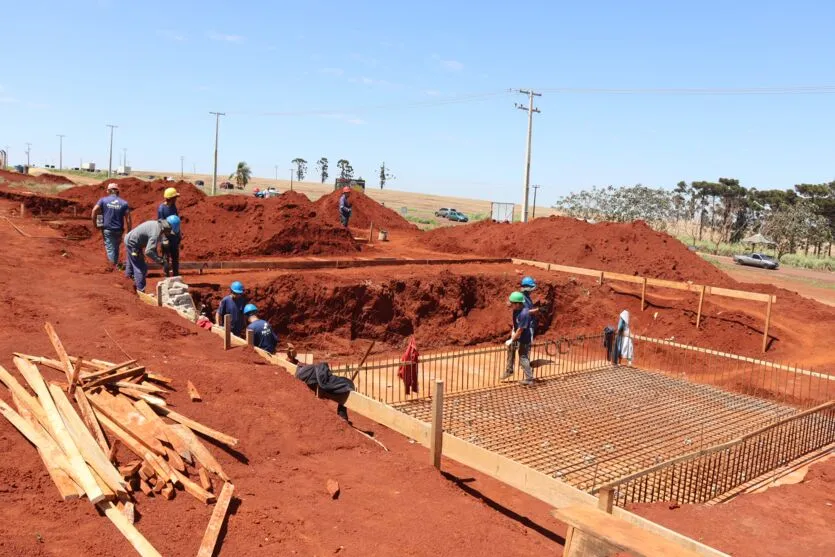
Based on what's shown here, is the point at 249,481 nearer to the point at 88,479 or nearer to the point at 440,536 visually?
the point at 88,479

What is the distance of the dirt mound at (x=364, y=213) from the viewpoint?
27.9 m

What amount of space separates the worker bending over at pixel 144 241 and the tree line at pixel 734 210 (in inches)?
1594

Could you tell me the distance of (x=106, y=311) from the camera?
7.46 metres

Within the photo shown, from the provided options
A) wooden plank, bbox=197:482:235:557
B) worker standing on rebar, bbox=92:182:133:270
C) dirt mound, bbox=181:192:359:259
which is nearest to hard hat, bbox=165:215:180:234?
worker standing on rebar, bbox=92:182:133:270

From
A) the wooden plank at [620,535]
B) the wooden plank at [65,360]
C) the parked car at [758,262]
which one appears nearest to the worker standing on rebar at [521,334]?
the wooden plank at [65,360]

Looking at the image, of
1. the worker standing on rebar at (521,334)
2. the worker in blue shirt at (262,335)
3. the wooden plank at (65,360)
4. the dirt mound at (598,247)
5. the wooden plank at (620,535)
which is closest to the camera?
the wooden plank at (620,535)

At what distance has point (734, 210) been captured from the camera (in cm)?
5919

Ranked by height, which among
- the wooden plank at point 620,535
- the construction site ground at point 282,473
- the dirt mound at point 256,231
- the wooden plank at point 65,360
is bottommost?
the construction site ground at point 282,473

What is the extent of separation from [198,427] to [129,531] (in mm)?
1296

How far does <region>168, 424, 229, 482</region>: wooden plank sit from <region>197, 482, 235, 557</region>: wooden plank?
0.61 feet

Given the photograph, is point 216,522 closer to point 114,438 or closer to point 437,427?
point 114,438

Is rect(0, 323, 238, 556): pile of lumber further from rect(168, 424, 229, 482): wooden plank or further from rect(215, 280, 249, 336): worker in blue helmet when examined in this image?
rect(215, 280, 249, 336): worker in blue helmet

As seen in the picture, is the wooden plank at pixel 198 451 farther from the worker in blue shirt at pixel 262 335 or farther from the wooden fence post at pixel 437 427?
the worker in blue shirt at pixel 262 335

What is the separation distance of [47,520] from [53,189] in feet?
105
